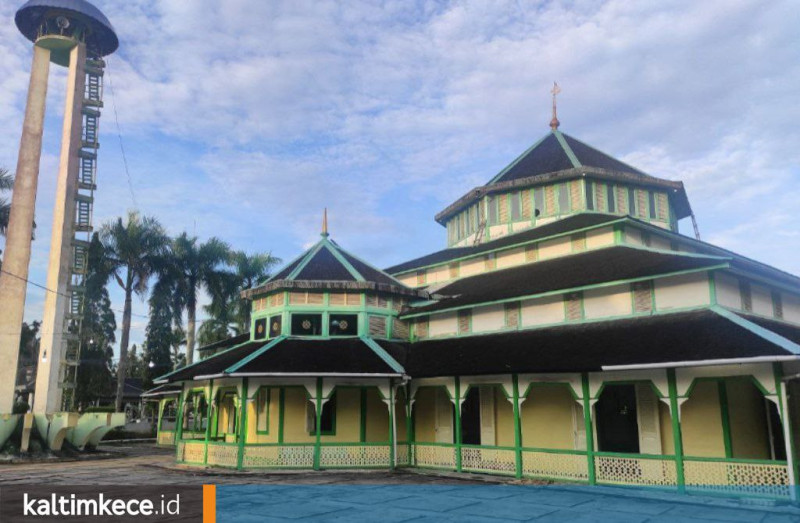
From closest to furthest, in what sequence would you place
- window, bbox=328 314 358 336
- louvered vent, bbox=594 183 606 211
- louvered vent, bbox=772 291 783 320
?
1. louvered vent, bbox=772 291 783 320
2. window, bbox=328 314 358 336
3. louvered vent, bbox=594 183 606 211

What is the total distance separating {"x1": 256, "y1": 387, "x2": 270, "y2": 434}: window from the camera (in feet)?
73.9

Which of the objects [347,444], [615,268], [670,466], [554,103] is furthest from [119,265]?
[670,466]

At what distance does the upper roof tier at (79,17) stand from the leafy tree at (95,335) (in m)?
12.3

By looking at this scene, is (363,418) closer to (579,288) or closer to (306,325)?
(306,325)

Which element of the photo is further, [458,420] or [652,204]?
[652,204]

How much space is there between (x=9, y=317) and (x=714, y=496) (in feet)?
93.1

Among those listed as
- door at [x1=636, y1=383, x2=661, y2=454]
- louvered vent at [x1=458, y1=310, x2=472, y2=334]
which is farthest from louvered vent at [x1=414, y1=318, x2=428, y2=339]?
door at [x1=636, y1=383, x2=661, y2=454]

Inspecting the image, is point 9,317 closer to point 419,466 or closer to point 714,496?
point 419,466

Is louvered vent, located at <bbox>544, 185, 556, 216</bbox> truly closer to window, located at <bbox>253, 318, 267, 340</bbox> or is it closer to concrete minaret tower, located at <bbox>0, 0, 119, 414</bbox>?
→ window, located at <bbox>253, 318, 267, 340</bbox>

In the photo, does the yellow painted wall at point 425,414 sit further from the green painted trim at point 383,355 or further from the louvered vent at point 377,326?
the louvered vent at point 377,326

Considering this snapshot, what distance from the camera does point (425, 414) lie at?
23.2 metres

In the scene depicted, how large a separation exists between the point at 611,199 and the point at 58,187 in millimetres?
26609

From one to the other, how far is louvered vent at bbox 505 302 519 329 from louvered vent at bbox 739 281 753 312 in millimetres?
6840

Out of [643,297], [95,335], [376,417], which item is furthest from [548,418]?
[95,335]
